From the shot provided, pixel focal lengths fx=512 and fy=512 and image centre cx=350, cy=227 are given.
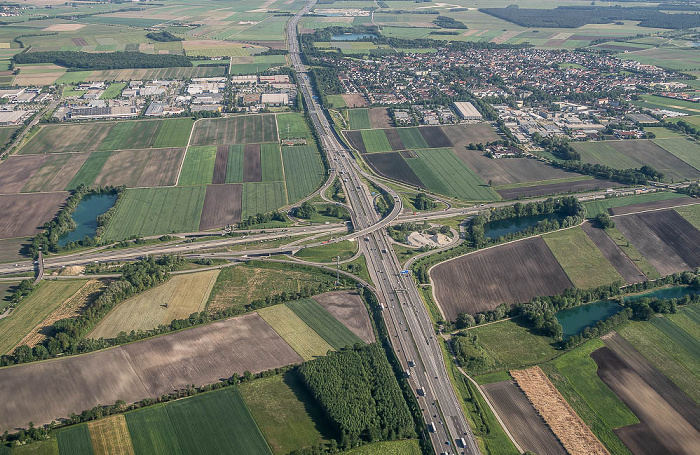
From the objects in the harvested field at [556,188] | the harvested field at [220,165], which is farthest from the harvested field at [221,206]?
the harvested field at [556,188]

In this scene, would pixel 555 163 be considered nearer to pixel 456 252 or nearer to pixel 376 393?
pixel 456 252

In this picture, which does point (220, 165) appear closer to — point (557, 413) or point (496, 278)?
point (496, 278)

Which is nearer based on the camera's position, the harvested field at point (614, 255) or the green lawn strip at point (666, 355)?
the green lawn strip at point (666, 355)

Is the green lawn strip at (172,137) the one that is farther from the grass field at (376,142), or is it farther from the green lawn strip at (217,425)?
the green lawn strip at (217,425)

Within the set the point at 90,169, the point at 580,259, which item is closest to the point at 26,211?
the point at 90,169

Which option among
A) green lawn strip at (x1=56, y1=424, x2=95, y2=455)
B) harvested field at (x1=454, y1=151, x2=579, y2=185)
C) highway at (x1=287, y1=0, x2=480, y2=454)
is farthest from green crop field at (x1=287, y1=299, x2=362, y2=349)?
harvested field at (x1=454, y1=151, x2=579, y2=185)

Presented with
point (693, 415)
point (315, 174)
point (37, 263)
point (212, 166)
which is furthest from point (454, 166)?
point (37, 263)
